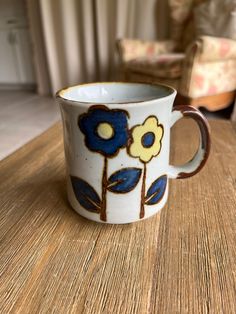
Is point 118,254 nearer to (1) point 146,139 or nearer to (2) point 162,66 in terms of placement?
(1) point 146,139

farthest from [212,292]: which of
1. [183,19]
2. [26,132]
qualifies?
[183,19]

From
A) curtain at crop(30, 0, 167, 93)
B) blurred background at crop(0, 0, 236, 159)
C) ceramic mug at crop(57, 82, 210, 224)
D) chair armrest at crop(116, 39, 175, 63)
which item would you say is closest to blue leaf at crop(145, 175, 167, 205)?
ceramic mug at crop(57, 82, 210, 224)

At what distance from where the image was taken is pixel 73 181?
0.28 meters

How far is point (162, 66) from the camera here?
144 centimetres

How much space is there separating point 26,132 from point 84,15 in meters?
1.19

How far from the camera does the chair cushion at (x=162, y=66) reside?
1401 millimetres

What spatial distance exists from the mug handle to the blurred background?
101 cm

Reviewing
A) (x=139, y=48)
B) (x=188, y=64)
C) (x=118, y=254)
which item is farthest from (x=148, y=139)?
(x=139, y=48)

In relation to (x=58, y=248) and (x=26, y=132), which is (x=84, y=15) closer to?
(x=26, y=132)

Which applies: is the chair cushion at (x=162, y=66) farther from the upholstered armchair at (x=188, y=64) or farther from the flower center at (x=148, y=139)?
the flower center at (x=148, y=139)

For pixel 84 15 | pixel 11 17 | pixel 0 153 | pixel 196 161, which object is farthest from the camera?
pixel 11 17

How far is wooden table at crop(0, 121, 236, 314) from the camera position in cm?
20

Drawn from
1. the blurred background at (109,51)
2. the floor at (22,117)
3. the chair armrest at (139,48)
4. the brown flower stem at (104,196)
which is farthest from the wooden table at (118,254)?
the chair armrest at (139,48)

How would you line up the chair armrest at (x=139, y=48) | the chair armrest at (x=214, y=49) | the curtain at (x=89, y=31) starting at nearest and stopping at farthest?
the chair armrest at (x=214, y=49), the chair armrest at (x=139, y=48), the curtain at (x=89, y=31)
